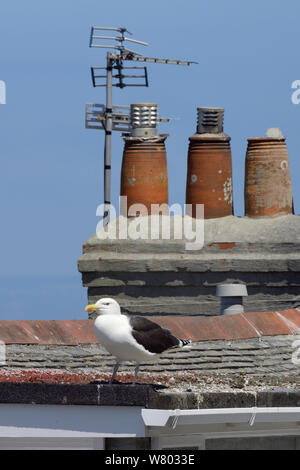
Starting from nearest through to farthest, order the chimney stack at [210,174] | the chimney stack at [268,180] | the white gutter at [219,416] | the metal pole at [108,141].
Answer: the white gutter at [219,416] < the chimney stack at [268,180] < the chimney stack at [210,174] < the metal pole at [108,141]

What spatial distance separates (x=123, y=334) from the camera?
12.1 m

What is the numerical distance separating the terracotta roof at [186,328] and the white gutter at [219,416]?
5.00 m

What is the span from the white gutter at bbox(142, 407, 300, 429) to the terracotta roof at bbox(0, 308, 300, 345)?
5.00 m

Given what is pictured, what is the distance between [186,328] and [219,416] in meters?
6.19

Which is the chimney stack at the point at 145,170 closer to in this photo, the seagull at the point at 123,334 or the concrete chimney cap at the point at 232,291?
the concrete chimney cap at the point at 232,291

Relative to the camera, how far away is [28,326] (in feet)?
57.2

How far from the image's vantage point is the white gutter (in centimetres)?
1180

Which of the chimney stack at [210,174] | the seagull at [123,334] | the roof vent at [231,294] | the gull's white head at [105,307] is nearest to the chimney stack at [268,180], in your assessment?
the chimney stack at [210,174]

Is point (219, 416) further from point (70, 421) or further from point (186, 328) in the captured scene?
point (186, 328)

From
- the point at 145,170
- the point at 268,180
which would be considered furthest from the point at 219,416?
the point at 145,170

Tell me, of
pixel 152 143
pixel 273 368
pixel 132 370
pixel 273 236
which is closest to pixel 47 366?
pixel 132 370

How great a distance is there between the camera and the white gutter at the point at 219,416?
1180cm
